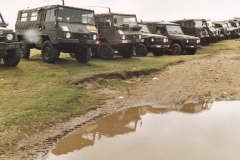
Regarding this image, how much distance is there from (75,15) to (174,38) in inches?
259

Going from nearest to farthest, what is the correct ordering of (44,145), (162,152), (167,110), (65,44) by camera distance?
(162,152), (44,145), (167,110), (65,44)

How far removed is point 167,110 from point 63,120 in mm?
2193

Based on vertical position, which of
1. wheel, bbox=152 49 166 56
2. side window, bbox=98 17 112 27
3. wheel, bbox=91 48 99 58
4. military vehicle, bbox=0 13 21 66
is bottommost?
wheel, bbox=152 49 166 56

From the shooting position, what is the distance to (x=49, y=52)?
10.3 meters

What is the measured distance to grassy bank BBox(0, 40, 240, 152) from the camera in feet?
16.4

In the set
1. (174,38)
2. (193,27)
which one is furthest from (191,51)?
(193,27)

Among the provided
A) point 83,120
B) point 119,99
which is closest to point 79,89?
point 119,99

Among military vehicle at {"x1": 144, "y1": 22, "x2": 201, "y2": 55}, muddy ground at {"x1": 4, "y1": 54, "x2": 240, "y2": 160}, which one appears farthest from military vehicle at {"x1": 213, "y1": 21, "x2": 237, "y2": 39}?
muddy ground at {"x1": 4, "y1": 54, "x2": 240, "y2": 160}

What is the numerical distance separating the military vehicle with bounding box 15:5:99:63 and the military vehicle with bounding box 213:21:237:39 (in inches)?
651

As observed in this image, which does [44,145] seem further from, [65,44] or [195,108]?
[65,44]

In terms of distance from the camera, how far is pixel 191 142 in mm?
4395

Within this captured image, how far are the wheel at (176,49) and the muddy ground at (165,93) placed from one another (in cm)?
382

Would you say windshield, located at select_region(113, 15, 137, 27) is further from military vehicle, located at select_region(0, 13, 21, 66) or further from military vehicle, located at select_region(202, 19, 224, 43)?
military vehicle, located at select_region(202, 19, 224, 43)

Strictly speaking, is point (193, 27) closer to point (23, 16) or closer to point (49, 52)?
point (23, 16)
